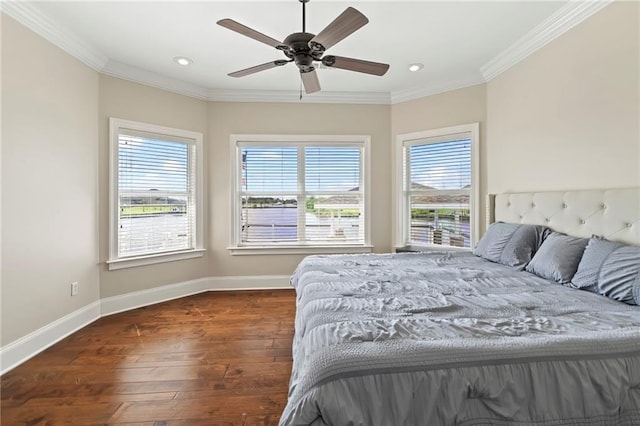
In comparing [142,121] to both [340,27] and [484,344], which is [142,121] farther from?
[484,344]

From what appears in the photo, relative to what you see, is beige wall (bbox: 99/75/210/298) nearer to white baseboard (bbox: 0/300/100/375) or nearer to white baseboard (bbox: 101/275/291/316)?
white baseboard (bbox: 101/275/291/316)

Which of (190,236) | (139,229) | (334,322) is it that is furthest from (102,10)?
(334,322)

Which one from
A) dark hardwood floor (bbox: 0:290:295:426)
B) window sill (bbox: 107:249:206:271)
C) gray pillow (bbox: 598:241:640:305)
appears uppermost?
gray pillow (bbox: 598:241:640:305)

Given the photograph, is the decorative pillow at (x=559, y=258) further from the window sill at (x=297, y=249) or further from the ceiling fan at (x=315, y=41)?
the window sill at (x=297, y=249)

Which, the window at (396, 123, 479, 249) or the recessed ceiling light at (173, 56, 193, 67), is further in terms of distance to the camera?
the window at (396, 123, 479, 249)

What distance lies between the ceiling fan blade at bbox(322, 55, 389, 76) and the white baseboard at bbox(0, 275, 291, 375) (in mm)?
2868

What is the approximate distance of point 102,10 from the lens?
2426 mm

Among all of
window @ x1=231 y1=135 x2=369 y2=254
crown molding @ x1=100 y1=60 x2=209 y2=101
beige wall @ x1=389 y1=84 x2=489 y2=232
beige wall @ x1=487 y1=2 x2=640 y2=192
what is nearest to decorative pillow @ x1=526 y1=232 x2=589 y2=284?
beige wall @ x1=487 y1=2 x2=640 y2=192

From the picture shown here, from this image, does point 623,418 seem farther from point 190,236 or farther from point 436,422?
point 190,236

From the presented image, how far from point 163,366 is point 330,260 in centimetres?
154

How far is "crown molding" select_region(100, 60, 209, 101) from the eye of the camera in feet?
10.8

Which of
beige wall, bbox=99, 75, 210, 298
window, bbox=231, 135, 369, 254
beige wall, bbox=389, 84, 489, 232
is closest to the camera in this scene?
beige wall, bbox=99, 75, 210, 298

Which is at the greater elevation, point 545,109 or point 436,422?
point 545,109

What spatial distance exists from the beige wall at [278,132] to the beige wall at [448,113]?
0.69 ft
